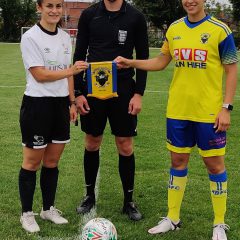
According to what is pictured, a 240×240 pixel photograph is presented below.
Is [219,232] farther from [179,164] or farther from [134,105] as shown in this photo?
[134,105]

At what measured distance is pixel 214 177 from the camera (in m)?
4.01

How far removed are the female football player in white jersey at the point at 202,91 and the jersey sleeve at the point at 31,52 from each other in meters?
0.74

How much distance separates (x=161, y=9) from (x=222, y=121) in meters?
43.2

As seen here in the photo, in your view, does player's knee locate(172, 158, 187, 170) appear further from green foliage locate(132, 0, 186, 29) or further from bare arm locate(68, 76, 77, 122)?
green foliage locate(132, 0, 186, 29)

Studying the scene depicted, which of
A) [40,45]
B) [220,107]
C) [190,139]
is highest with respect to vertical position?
[40,45]

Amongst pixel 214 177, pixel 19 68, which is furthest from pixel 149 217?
pixel 19 68

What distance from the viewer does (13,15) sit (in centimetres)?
4809

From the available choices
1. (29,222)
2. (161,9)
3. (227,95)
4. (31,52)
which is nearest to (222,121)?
(227,95)

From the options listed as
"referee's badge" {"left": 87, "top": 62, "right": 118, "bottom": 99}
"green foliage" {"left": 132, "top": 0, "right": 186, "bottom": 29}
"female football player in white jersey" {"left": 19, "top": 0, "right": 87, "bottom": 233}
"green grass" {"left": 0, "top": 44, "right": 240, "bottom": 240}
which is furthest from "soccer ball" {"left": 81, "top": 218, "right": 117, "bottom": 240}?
"green foliage" {"left": 132, "top": 0, "right": 186, "bottom": 29}

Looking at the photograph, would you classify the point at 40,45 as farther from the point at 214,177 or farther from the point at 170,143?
the point at 214,177

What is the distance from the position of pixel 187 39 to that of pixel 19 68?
17276 millimetres

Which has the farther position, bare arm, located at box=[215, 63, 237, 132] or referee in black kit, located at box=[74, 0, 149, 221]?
referee in black kit, located at box=[74, 0, 149, 221]

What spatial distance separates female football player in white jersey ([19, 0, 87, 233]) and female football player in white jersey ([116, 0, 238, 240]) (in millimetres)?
557

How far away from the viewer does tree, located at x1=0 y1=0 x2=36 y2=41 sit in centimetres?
4756
